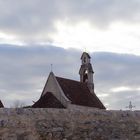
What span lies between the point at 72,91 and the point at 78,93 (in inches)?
39.9

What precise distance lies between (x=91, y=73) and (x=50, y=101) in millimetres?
11192

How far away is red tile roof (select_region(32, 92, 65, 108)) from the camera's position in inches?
1356

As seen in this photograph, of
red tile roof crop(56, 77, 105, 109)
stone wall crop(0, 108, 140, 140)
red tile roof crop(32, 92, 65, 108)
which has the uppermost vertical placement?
red tile roof crop(56, 77, 105, 109)

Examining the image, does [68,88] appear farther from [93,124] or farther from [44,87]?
[93,124]

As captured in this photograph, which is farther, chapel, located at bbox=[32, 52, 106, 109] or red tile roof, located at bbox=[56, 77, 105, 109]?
red tile roof, located at bbox=[56, 77, 105, 109]

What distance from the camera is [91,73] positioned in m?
46.8

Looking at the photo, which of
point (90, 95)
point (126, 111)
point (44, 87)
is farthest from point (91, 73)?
point (126, 111)

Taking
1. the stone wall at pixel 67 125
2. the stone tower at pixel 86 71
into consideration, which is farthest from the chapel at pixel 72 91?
the stone wall at pixel 67 125

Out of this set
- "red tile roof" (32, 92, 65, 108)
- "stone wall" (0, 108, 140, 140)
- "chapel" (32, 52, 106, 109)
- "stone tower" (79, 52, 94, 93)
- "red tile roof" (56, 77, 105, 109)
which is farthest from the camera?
"stone tower" (79, 52, 94, 93)

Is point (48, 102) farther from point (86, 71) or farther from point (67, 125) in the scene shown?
point (67, 125)

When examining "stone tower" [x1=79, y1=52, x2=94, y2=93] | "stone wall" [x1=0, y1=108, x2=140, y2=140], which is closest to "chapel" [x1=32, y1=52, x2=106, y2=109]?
"stone tower" [x1=79, y1=52, x2=94, y2=93]

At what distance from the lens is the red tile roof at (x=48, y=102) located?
3444 cm

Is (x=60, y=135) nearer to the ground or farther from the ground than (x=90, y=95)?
nearer to the ground

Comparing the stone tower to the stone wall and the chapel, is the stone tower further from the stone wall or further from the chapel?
the stone wall
